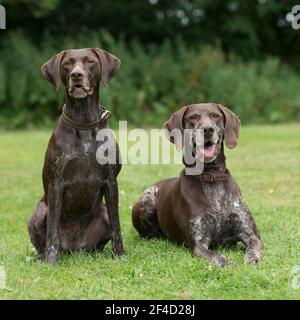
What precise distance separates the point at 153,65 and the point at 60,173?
14.3 m

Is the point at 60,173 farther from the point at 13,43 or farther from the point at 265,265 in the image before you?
the point at 13,43

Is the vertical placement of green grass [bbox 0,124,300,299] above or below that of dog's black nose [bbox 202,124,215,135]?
below

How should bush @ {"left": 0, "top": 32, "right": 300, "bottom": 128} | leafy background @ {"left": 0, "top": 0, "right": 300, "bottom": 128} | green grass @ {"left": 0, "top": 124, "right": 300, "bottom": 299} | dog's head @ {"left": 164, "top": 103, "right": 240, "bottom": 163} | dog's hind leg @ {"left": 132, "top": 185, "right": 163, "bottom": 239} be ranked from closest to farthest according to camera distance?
green grass @ {"left": 0, "top": 124, "right": 300, "bottom": 299} < dog's head @ {"left": 164, "top": 103, "right": 240, "bottom": 163} < dog's hind leg @ {"left": 132, "top": 185, "right": 163, "bottom": 239} < bush @ {"left": 0, "top": 32, "right": 300, "bottom": 128} < leafy background @ {"left": 0, "top": 0, "right": 300, "bottom": 128}

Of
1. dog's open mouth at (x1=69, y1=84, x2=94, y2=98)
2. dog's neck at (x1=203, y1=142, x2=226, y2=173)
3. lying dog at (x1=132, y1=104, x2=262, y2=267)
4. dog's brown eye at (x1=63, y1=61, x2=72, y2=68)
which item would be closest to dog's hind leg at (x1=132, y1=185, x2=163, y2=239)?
lying dog at (x1=132, y1=104, x2=262, y2=267)

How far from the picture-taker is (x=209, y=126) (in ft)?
19.9

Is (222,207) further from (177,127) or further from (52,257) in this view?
(52,257)

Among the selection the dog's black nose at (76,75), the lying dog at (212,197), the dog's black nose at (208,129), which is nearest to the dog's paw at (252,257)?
the lying dog at (212,197)

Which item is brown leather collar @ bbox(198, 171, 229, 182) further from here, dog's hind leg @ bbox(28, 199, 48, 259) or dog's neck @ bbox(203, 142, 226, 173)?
dog's hind leg @ bbox(28, 199, 48, 259)

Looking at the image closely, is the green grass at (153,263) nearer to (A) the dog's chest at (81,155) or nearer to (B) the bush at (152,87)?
(A) the dog's chest at (81,155)

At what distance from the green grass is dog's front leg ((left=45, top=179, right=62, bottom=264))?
5.3 inches

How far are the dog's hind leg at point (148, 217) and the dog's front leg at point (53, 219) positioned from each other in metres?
1.38

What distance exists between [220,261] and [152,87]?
14.1 m

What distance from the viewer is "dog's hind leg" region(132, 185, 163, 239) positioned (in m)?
7.22

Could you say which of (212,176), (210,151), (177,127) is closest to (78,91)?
(177,127)
